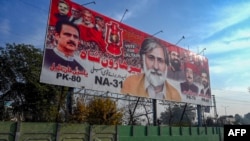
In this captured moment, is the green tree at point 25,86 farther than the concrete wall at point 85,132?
Yes

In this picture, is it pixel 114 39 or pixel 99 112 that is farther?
pixel 114 39

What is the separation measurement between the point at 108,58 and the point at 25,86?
37.5ft

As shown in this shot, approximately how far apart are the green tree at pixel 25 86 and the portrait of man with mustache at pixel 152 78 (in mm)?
8808

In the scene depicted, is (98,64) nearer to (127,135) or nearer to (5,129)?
(127,135)

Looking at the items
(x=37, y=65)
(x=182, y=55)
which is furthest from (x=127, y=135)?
(x=37, y=65)

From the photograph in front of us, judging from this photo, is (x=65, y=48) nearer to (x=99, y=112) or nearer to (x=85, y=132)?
(x=99, y=112)

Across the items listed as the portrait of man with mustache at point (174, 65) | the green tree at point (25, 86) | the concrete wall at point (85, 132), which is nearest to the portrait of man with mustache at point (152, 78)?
the portrait of man with mustache at point (174, 65)

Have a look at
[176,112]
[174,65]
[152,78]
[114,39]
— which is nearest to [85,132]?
[114,39]

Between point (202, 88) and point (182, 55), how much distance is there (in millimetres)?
4063

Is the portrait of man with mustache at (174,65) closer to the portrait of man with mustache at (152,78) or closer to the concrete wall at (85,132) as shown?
the portrait of man with mustache at (152,78)


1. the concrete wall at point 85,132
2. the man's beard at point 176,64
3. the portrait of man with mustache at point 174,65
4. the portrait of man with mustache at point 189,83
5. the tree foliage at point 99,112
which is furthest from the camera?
the portrait of man with mustache at point 189,83

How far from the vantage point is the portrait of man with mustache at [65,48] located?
554 inches

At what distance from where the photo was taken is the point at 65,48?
14.8 metres

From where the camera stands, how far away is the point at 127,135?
15.5 meters
